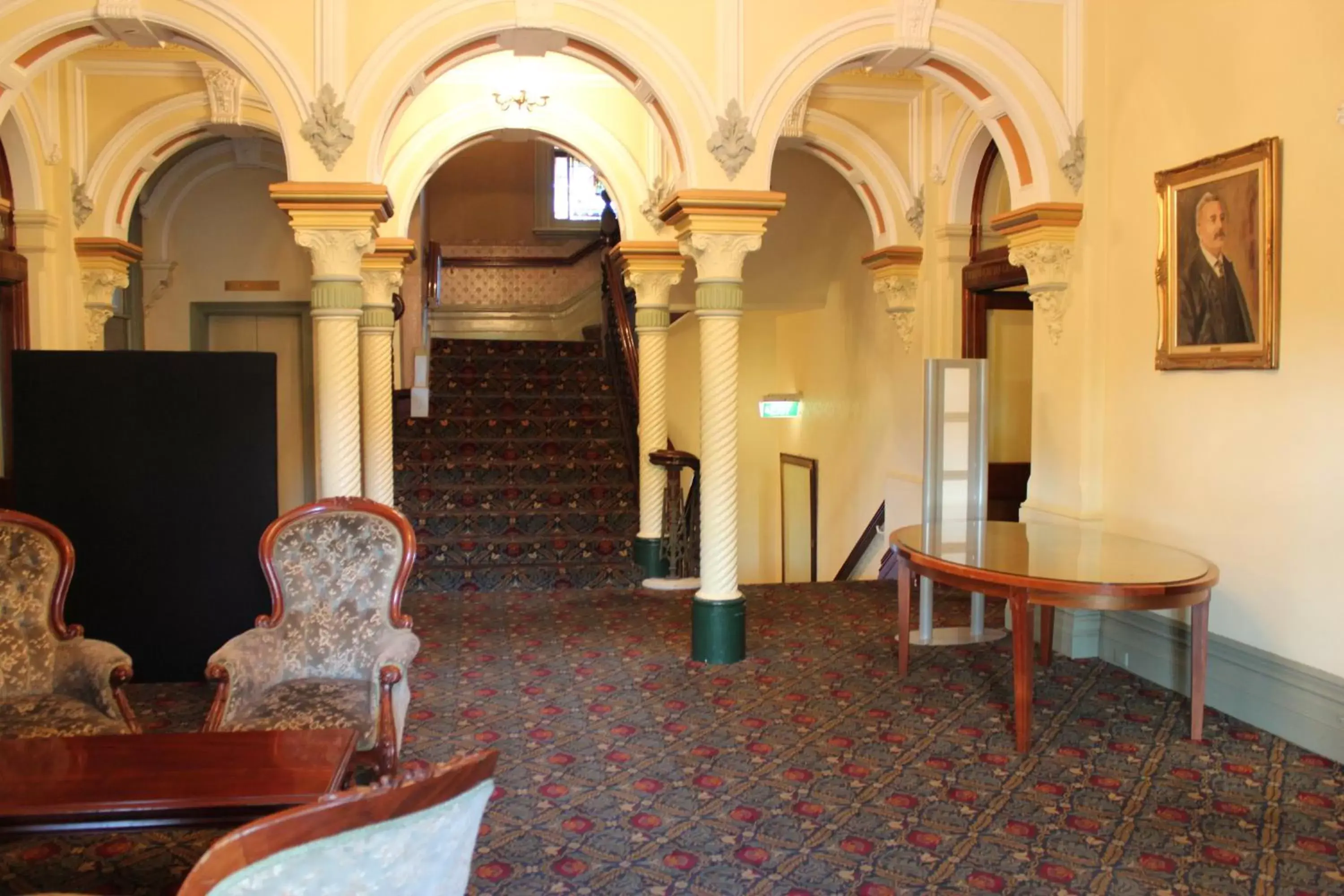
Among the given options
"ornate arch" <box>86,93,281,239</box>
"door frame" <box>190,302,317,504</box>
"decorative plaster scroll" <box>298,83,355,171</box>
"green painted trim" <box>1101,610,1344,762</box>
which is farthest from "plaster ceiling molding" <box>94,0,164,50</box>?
"green painted trim" <box>1101,610,1344,762</box>

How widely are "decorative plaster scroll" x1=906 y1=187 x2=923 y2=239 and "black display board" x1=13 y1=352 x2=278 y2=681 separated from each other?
4.81 metres

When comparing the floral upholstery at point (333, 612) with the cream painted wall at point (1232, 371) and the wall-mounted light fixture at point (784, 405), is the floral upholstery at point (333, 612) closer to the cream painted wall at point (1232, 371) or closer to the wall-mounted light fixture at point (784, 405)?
the cream painted wall at point (1232, 371)

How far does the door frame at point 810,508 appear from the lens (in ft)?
36.6

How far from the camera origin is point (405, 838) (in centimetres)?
180

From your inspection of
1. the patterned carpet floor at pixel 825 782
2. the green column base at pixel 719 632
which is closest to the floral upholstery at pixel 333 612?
the patterned carpet floor at pixel 825 782

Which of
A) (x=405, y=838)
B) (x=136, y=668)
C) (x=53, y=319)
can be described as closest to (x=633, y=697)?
(x=136, y=668)

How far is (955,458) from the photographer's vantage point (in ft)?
20.1

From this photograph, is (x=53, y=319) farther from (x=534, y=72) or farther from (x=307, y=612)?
(x=307, y=612)

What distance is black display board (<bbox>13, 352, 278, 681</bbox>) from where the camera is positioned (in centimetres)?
553

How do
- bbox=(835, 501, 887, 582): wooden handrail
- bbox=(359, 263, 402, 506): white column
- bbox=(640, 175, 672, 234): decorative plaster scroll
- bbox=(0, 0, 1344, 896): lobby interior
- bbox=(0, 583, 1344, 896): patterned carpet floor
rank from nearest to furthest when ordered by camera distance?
1. bbox=(0, 583, 1344, 896): patterned carpet floor
2. bbox=(0, 0, 1344, 896): lobby interior
3. bbox=(640, 175, 672, 234): decorative plaster scroll
4. bbox=(359, 263, 402, 506): white column
5. bbox=(835, 501, 887, 582): wooden handrail

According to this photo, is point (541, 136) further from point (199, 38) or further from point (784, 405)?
point (784, 405)

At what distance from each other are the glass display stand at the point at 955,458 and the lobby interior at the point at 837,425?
9 centimetres

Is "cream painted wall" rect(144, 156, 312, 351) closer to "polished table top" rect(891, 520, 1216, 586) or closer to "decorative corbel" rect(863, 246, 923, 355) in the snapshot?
"decorative corbel" rect(863, 246, 923, 355)

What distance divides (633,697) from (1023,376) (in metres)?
4.45
